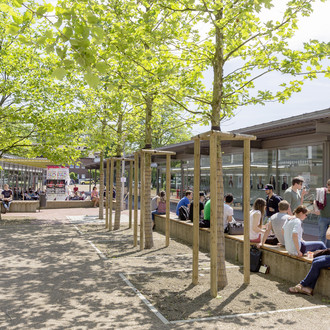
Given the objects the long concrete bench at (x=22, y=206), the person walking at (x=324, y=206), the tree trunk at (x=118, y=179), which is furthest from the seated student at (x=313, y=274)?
the long concrete bench at (x=22, y=206)

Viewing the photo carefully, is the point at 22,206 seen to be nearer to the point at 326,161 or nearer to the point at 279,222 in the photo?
the point at 326,161

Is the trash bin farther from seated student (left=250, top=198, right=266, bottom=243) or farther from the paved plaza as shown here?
seated student (left=250, top=198, right=266, bottom=243)

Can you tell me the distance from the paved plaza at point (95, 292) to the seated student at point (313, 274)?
0.18 m

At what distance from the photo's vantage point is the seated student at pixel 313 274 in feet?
18.7

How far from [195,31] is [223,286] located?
4.74 metres

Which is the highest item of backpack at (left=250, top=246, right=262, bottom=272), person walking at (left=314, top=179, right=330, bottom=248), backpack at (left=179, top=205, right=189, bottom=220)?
person walking at (left=314, top=179, right=330, bottom=248)

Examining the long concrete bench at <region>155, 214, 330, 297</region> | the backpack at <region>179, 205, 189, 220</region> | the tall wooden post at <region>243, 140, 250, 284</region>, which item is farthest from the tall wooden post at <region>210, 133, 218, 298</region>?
the backpack at <region>179, 205, 189, 220</region>

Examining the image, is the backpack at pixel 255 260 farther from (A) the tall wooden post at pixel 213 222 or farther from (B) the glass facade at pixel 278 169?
(B) the glass facade at pixel 278 169

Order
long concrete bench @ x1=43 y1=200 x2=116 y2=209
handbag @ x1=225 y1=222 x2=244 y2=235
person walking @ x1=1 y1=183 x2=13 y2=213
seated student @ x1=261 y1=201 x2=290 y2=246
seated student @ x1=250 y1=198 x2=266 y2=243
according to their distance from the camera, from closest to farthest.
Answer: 1. seated student @ x1=261 y1=201 x2=290 y2=246
2. seated student @ x1=250 y1=198 x2=266 y2=243
3. handbag @ x1=225 y1=222 x2=244 y2=235
4. person walking @ x1=1 y1=183 x2=13 y2=213
5. long concrete bench @ x1=43 y1=200 x2=116 y2=209

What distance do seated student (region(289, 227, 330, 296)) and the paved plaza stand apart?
185mm

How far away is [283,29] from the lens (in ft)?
22.2

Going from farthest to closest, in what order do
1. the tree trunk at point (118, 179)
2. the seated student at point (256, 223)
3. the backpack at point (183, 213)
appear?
the tree trunk at point (118, 179)
the backpack at point (183, 213)
the seated student at point (256, 223)

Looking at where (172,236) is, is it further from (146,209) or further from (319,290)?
(319,290)

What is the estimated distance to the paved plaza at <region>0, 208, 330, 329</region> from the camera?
4.57m
